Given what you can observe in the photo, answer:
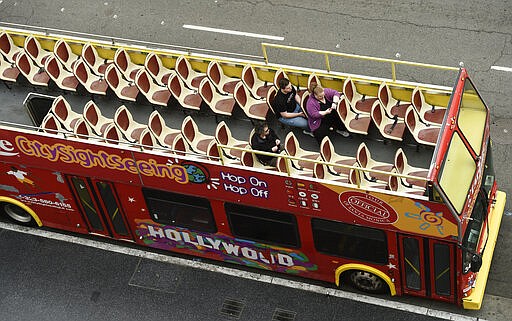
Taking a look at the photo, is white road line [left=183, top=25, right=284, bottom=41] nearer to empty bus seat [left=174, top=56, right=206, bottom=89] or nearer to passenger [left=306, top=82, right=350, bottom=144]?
empty bus seat [left=174, top=56, right=206, bottom=89]

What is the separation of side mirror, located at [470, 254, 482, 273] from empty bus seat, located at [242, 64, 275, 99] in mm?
4328

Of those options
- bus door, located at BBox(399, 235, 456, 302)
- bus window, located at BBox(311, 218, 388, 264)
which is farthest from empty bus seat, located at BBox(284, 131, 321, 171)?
bus door, located at BBox(399, 235, 456, 302)

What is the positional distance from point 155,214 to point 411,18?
8.06 metres

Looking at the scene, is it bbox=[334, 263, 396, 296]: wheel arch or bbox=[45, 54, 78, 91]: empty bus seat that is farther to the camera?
bbox=[45, 54, 78, 91]: empty bus seat

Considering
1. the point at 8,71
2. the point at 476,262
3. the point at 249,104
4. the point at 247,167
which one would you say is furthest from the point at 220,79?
the point at 476,262

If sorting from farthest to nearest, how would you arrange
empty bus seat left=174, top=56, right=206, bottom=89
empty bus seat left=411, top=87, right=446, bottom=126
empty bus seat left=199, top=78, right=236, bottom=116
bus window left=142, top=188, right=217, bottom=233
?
empty bus seat left=174, top=56, right=206, bottom=89, empty bus seat left=199, top=78, right=236, bottom=116, bus window left=142, top=188, right=217, bottom=233, empty bus seat left=411, top=87, right=446, bottom=126

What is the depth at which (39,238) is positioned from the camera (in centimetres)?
1700

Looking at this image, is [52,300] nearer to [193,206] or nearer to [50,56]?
[193,206]

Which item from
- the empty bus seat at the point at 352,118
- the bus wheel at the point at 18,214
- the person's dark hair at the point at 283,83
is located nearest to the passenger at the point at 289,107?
the person's dark hair at the point at 283,83

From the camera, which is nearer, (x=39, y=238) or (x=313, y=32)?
(x=39, y=238)

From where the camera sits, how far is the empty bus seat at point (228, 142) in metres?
14.4

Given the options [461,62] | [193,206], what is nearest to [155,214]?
[193,206]

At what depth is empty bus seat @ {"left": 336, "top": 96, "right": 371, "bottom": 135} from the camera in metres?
14.4

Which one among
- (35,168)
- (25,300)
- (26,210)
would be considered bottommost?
(25,300)
